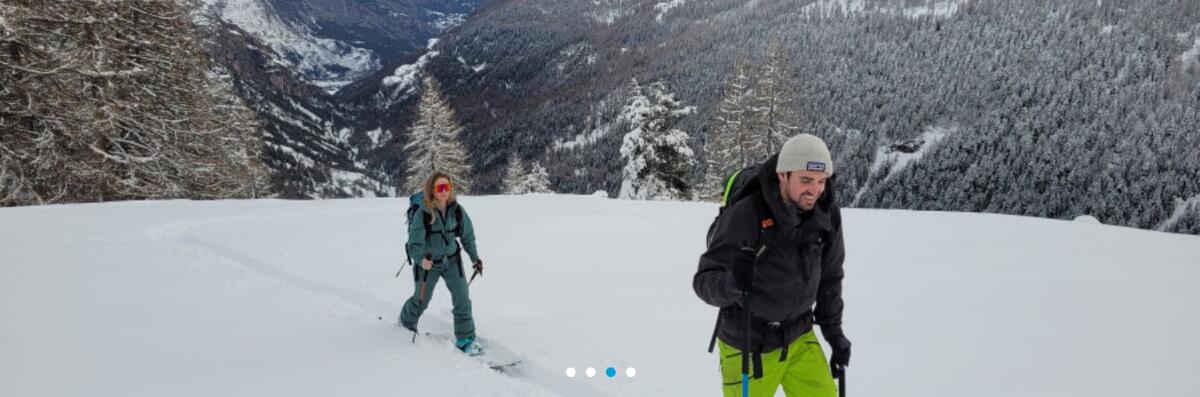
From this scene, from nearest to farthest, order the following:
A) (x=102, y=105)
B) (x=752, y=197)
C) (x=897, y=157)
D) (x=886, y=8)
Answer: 1. (x=752, y=197)
2. (x=102, y=105)
3. (x=897, y=157)
4. (x=886, y=8)

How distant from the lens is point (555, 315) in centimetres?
755

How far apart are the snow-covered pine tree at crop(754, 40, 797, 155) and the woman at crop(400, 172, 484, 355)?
93.6 feet

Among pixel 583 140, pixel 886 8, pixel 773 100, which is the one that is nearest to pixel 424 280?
pixel 773 100

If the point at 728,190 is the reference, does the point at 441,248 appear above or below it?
below

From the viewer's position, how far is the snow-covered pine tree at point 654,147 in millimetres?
30125

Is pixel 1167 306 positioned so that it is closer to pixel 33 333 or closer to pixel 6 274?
pixel 33 333

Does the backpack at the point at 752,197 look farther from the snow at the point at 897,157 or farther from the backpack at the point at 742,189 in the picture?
the snow at the point at 897,157

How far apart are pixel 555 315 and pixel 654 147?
23612 mm

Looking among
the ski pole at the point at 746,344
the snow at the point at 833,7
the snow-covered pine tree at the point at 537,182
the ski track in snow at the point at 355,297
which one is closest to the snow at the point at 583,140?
the snow at the point at 833,7

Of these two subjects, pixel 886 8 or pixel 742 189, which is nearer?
pixel 742 189

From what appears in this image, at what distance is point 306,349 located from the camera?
5797mm

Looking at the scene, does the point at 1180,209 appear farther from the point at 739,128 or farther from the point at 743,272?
the point at 743,272

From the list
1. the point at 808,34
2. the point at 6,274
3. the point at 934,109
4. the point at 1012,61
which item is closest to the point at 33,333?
the point at 6,274

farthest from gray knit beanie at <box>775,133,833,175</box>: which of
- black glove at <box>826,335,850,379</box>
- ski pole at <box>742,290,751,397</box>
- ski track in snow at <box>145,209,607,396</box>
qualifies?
ski track in snow at <box>145,209,607,396</box>
